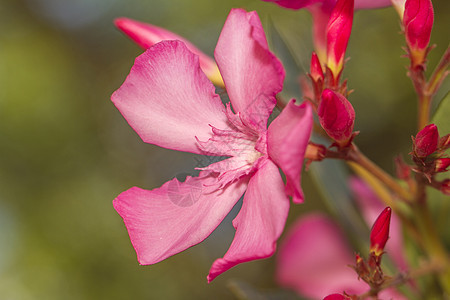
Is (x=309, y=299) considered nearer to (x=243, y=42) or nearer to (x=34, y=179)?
(x=243, y=42)

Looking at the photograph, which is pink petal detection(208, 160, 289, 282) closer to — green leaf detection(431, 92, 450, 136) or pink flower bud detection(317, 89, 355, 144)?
pink flower bud detection(317, 89, 355, 144)

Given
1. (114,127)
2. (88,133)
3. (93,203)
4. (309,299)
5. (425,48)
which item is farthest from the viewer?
(114,127)

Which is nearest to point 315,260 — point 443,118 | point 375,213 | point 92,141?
point 375,213

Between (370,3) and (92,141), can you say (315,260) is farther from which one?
(92,141)

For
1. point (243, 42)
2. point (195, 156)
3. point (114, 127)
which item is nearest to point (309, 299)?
point (195, 156)

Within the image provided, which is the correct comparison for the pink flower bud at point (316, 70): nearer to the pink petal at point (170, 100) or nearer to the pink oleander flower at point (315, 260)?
the pink petal at point (170, 100)
